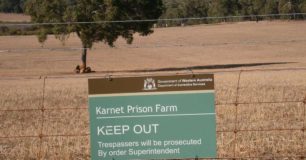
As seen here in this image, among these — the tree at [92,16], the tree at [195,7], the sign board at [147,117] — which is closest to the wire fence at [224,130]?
the sign board at [147,117]

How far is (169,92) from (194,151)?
851 mm

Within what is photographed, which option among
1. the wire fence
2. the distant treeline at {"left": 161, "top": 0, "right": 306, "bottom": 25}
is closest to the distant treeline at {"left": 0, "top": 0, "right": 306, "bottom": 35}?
the distant treeline at {"left": 161, "top": 0, "right": 306, "bottom": 25}

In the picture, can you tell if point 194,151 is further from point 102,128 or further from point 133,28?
point 133,28

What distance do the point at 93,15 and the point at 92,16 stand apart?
11cm

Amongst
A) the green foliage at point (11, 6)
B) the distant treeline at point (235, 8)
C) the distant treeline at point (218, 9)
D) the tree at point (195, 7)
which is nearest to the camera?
the distant treeline at point (218, 9)

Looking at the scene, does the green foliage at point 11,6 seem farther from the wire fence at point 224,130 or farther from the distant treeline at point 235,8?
the wire fence at point 224,130

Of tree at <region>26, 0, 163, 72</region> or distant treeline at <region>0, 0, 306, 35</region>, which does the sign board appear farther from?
distant treeline at <region>0, 0, 306, 35</region>

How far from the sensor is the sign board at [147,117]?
29.8 feet

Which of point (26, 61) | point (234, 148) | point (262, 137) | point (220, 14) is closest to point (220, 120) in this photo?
point (262, 137)

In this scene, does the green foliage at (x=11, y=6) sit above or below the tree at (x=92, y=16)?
above

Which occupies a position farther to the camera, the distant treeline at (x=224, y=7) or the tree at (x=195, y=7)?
the tree at (x=195, y=7)

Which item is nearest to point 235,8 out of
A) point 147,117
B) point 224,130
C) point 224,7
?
point 224,7

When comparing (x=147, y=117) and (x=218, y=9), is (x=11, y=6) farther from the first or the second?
(x=147, y=117)

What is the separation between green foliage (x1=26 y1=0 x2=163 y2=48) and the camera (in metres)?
53.3
